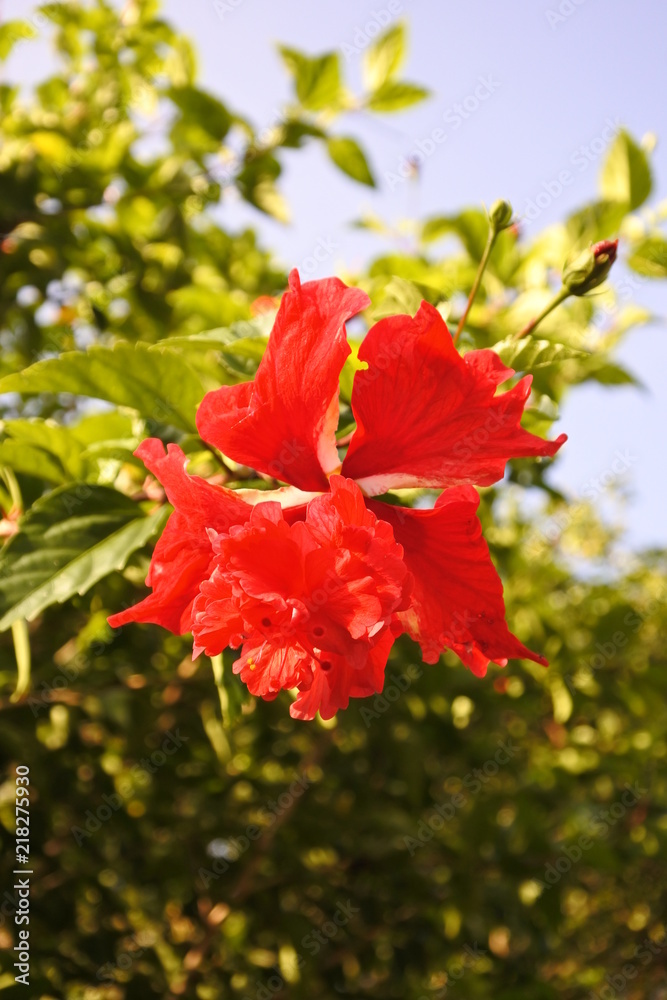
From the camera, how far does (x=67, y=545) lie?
125 cm

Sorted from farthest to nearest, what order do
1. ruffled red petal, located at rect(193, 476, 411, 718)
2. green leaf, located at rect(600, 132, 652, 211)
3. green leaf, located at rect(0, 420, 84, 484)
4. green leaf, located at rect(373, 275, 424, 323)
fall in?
green leaf, located at rect(600, 132, 652, 211) < green leaf, located at rect(0, 420, 84, 484) < green leaf, located at rect(373, 275, 424, 323) < ruffled red petal, located at rect(193, 476, 411, 718)

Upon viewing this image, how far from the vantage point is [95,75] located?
9.76 feet

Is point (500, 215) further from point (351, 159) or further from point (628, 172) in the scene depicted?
point (351, 159)

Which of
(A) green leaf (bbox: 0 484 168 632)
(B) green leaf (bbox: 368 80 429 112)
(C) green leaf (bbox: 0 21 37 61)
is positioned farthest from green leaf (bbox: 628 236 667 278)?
(C) green leaf (bbox: 0 21 37 61)

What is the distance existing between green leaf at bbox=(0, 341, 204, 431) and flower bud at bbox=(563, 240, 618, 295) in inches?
23.0

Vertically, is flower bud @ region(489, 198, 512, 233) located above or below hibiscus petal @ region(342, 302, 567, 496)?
above

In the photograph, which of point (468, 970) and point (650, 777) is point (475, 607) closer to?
point (468, 970)

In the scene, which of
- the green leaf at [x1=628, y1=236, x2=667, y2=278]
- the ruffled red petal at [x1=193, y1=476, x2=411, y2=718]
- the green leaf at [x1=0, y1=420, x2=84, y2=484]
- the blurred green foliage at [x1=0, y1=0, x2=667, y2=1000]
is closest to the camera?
the ruffled red petal at [x1=193, y1=476, x2=411, y2=718]

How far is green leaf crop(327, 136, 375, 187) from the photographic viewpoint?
2.28 metres

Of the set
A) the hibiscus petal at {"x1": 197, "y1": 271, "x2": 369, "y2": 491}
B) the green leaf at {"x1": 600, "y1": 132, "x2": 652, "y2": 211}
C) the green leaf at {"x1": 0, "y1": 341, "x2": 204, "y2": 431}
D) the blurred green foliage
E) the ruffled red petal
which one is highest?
the green leaf at {"x1": 600, "y1": 132, "x2": 652, "y2": 211}

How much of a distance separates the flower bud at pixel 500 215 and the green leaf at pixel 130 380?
20.2 inches

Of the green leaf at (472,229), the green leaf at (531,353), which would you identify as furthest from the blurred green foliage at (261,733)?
the green leaf at (531,353)

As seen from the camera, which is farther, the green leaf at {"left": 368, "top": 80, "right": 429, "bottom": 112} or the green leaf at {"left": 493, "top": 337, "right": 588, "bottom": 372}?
the green leaf at {"left": 368, "top": 80, "right": 429, "bottom": 112}

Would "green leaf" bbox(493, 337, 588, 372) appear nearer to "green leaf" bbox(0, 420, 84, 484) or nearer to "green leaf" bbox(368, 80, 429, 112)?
"green leaf" bbox(0, 420, 84, 484)
